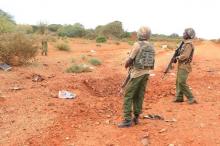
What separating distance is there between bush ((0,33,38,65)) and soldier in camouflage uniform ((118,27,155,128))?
26.3 feet

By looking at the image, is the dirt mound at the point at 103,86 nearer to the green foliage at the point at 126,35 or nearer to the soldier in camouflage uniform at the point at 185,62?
the soldier in camouflage uniform at the point at 185,62

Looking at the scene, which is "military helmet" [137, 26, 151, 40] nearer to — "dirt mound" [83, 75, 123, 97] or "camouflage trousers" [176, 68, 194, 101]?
"camouflage trousers" [176, 68, 194, 101]

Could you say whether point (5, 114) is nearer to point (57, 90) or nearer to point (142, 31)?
point (57, 90)

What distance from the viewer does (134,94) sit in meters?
8.85

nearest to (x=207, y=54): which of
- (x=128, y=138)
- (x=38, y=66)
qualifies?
(x=38, y=66)

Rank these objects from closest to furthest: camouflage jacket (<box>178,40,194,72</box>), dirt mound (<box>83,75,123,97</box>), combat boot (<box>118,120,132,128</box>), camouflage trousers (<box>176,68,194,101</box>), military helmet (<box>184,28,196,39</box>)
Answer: combat boot (<box>118,120,132,128</box>), military helmet (<box>184,28,196,39</box>), camouflage jacket (<box>178,40,194,72</box>), camouflage trousers (<box>176,68,194,101</box>), dirt mound (<box>83,75,123,97</box>)

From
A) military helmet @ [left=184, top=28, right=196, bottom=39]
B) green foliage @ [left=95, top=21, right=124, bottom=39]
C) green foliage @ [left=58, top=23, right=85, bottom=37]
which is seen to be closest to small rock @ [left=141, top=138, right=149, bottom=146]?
military helmet @ [left=184, top=28, right=196, bottom=39]

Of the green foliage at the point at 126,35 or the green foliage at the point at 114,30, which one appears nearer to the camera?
the green foliage at the point at 114,30

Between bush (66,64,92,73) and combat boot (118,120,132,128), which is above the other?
bush (66,64,92,73)

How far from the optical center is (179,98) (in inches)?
436

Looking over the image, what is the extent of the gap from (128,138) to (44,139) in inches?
56.3

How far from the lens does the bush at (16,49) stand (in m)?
15.9

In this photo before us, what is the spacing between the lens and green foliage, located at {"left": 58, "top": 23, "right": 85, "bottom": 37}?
4994 cm

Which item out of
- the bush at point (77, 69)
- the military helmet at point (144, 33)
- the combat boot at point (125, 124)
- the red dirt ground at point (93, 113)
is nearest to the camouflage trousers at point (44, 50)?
the bush at point (77, 69)
